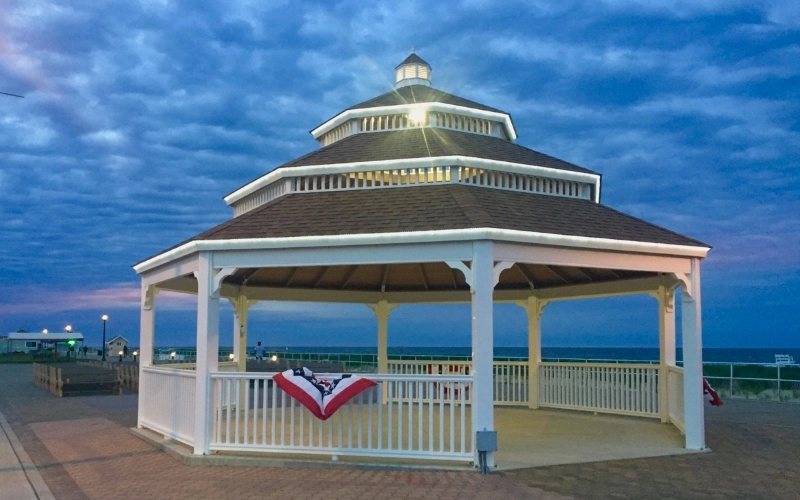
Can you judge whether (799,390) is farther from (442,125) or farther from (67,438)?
(67,438)

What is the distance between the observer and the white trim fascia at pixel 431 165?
39.3 ft

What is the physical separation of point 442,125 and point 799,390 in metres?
13.6

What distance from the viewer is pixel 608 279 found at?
14.6 meters

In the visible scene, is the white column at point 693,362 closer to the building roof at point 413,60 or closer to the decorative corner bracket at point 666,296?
the decorative corner bracket at point 666,296

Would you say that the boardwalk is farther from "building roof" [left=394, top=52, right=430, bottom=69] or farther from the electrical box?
"building roof" [left=394, top=52, right=430, bottom=69]

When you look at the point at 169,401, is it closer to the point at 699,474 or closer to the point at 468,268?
the point at 468,268

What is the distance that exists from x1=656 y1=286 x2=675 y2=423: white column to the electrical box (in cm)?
587

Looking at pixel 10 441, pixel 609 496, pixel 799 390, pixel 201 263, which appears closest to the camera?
pixel 609 496

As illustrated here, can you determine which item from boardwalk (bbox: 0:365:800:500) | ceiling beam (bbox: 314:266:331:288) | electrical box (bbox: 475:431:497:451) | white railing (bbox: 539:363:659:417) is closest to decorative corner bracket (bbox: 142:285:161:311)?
boardwalk (bbox: 0:365:800:500)

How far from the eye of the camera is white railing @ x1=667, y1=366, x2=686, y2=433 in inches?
485

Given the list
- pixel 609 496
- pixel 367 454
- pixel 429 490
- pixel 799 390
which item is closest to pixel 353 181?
pixel 367 454

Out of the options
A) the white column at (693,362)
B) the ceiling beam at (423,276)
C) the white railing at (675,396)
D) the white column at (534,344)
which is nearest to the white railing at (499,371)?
the white column at (534,344)

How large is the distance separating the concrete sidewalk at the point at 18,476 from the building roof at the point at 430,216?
3.85 metres

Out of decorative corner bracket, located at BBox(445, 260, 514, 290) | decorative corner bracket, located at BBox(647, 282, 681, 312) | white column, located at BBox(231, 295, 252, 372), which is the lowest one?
white column, located at BBox(231, 295, 252, 372)
